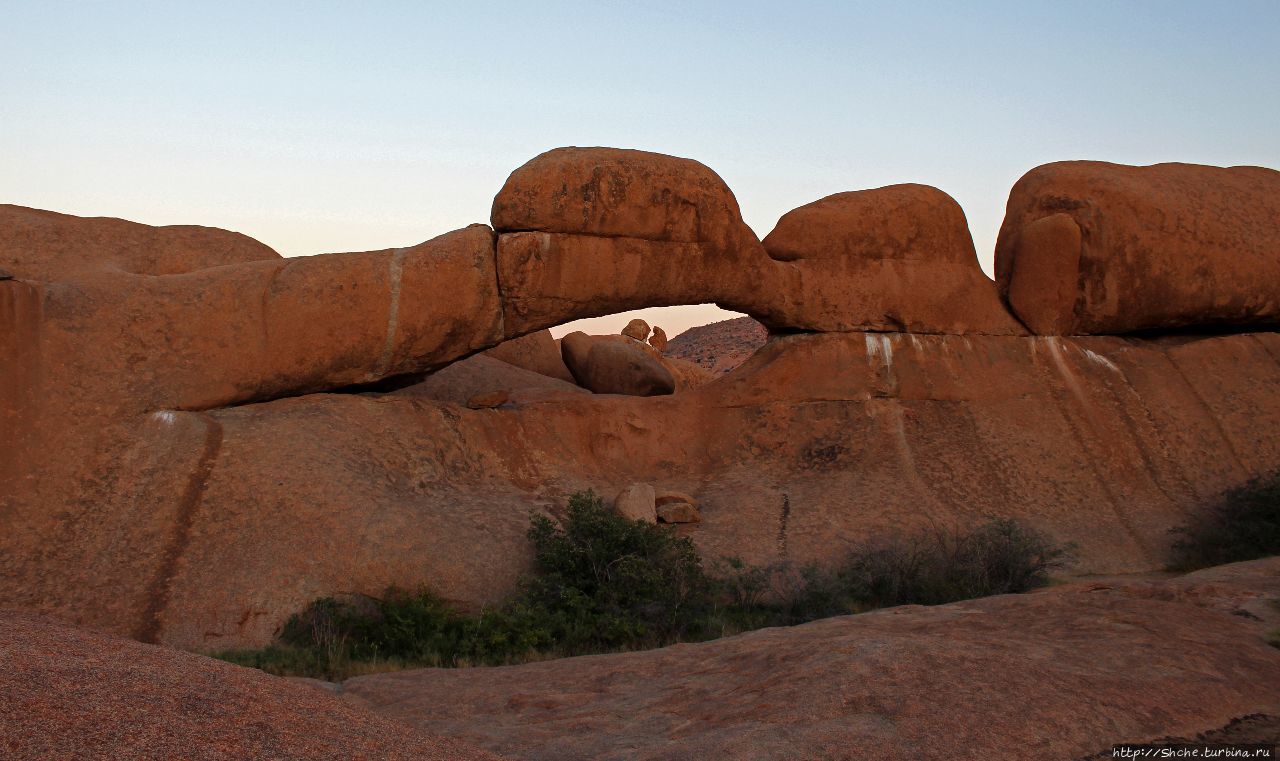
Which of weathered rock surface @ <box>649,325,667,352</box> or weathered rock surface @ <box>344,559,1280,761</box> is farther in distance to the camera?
weathered rock surface @ <box>649,325,667,352</box>

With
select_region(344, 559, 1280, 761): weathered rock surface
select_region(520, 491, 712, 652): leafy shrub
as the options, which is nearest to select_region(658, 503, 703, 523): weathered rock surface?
select_region(520, 491, 712, 652): leafy shrub

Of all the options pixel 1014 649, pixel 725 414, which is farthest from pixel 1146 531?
pixel 1014 649

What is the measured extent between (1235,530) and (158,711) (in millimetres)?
11800

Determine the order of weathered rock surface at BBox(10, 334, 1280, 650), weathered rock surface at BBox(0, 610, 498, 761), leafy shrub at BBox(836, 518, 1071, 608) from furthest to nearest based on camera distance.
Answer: leafy shrub at BBox(836, 518, 1071, 608) → weathered rock surface at BBox(10, 334, 1280, 650) → weathered rock surface at BBox(0, 610, 498, 761)

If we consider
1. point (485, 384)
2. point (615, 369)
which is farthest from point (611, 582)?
point (615, 369)

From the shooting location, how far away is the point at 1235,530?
11461 mm

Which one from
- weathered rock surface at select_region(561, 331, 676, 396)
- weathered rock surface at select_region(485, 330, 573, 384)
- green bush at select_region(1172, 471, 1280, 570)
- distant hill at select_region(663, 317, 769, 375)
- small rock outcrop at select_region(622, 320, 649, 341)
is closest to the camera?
green bush at select_region(1172, 471, 1280, 570)

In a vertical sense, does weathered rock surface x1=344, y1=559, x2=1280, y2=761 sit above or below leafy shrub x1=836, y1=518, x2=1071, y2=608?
above

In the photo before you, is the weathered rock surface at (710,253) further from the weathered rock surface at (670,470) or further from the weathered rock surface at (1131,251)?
the weathered rock surface at (1131,251)

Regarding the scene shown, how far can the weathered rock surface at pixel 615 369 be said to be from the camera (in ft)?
48.8

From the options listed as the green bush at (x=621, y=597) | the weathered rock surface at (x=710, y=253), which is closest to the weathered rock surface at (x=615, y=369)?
the weathered rock surface at (x=710, y=253)

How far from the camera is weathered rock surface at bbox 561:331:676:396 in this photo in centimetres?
1488

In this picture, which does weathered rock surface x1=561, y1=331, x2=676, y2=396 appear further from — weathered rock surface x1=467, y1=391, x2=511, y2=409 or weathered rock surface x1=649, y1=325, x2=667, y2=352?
weathered rock surface x1=649, y1=325, x2=667, y2=352

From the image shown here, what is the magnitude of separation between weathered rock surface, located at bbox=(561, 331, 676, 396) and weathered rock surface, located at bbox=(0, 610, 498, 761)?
1110cm
